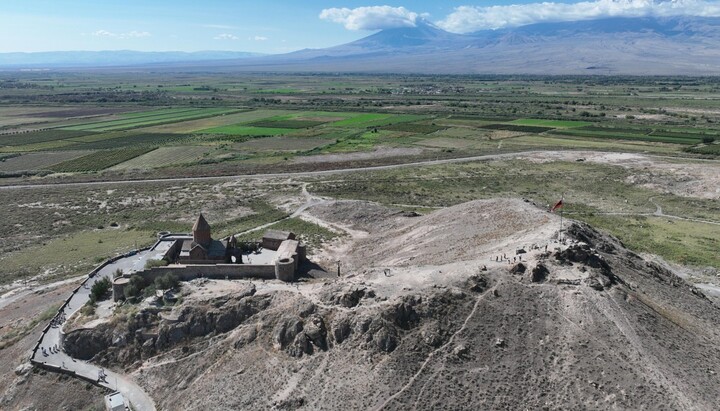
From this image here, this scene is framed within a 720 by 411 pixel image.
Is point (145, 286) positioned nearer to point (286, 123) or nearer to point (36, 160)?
point (36, 160)

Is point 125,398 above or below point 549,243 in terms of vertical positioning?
below

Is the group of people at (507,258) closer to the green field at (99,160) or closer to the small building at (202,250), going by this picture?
the small building at (202,250)

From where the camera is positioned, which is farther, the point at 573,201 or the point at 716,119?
the point at 716,119

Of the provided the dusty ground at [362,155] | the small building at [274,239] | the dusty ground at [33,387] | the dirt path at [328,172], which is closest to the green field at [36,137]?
the dirt path at [328,172]

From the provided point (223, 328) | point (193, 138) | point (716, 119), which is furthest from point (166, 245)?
point (716, 119)

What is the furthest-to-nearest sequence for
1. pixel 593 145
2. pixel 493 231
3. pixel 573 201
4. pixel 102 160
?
pixel 593 145, pixel 102 160, pixel 573 201, pixel 493 231

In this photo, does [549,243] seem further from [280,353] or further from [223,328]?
[223,328]
